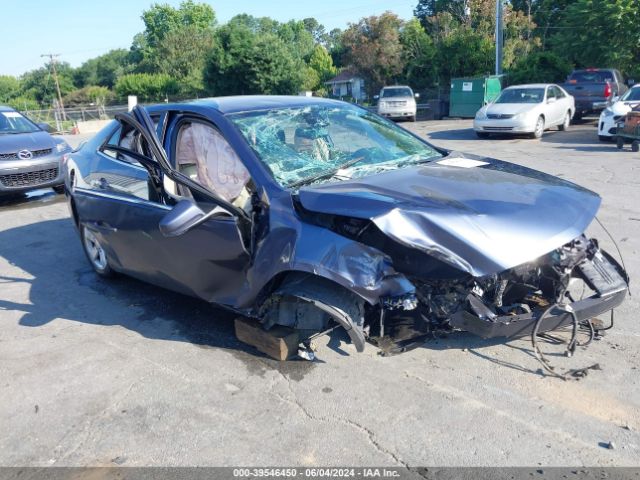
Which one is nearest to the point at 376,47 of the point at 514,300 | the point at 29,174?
the point at 29,174

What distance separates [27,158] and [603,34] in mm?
25258

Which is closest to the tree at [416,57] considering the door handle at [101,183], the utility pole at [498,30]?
the utility pole at [498,30]

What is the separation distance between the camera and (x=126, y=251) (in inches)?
183

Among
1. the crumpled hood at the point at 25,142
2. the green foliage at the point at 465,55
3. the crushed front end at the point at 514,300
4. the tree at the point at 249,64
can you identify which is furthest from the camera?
the tree at the point at 249,64

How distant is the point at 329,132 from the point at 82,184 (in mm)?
2475

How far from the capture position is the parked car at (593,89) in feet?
63.7

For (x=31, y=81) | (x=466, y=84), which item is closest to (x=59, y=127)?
(x=466, y=84)

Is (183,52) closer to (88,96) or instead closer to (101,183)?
(88,96)

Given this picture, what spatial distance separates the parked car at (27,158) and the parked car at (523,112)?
1114cm

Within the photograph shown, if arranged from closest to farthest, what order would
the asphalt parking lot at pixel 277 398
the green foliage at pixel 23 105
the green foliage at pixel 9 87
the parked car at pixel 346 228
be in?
the asphalt parking lot at pixel 277 398 → the parked car at pixel 346 228 → the green foliage at pixel 23 105 → the green foliage at pixel 9 87

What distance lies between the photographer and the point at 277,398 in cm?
337

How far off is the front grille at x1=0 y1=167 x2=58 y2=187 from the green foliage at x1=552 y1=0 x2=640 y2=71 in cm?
2408

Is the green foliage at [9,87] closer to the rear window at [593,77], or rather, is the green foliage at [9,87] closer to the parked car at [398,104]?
the parked car at [398,104]

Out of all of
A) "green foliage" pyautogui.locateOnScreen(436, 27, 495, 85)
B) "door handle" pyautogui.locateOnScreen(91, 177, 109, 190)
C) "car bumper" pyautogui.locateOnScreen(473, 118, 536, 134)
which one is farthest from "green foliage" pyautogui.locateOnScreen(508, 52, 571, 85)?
"door handle" pyautogui.locateOnScreen(91, 177, 109, 190)
